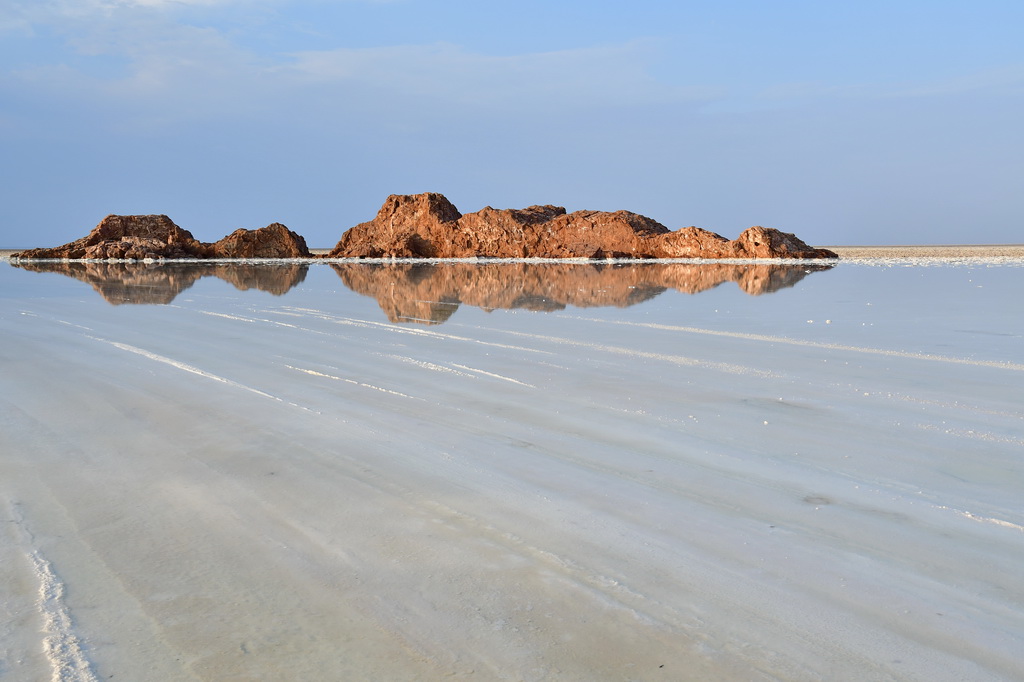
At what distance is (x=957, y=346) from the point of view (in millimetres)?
6070

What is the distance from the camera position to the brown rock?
1427 inches

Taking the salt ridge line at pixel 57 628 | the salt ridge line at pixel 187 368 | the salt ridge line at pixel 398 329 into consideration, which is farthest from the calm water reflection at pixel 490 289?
the salt ridge line at pixel 57 628

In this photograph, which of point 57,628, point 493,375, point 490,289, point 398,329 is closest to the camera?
point 57,628

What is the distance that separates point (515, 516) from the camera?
2537 millimetres

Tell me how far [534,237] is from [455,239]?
347 cm

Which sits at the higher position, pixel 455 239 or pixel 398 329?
pixel 455 239

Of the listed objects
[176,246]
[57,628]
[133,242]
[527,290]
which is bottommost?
[57,628]

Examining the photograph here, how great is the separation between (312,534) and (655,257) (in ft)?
88.1

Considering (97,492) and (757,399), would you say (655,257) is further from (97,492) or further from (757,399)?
(97,492)

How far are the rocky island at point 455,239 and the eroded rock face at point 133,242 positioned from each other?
41 mm

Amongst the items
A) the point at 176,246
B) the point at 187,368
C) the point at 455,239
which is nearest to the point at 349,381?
the point at 187,368

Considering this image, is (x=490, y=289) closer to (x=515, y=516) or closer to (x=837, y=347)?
(x=837, y=347)

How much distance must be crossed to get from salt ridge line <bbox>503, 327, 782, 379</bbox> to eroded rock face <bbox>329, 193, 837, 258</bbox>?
21130mm

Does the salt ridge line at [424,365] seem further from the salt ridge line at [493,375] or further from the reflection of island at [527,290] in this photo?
the reflection of island at [527,290]
